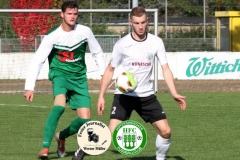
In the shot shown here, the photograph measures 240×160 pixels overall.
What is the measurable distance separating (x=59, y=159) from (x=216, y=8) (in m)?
36.5

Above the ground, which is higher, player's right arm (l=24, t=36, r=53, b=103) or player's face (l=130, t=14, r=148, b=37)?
player's face (l=130, t=14, r=148, b=37)

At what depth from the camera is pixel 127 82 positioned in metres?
7.57

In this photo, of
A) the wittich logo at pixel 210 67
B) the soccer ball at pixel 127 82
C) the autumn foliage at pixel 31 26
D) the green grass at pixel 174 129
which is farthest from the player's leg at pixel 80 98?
the wittich logo at pixel 210 67

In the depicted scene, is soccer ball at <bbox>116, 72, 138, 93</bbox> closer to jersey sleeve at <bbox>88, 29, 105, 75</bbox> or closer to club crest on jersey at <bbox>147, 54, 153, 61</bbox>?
club crest on jersey at <bbox>147, 54, 153, 61</bbox>

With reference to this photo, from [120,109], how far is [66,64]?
3.64 ft

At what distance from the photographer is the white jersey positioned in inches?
308

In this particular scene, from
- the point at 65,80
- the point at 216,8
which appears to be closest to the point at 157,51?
the point at 65,80

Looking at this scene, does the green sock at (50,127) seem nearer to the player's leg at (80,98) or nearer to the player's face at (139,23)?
the player's leg at (80,98)

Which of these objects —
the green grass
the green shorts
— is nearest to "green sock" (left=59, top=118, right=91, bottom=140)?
the green shorts

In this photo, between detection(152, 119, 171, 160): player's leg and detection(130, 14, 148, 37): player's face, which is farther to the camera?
detection(152, 119, 171, 160): player's leg

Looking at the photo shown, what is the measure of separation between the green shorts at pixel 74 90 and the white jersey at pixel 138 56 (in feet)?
3.13

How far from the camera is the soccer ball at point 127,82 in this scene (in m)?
7.57

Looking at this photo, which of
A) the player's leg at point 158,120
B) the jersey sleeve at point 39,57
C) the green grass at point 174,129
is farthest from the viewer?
the green grass at point 174,129

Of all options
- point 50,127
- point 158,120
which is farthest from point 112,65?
point 50,127
